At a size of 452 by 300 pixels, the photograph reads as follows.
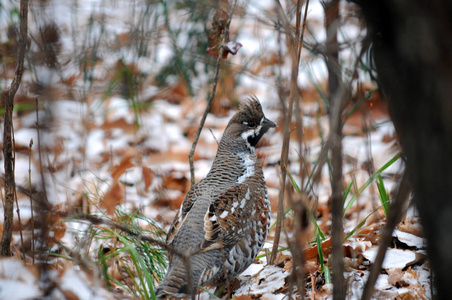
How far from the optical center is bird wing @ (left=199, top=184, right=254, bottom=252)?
11.0 feet

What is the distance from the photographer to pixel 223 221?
11.3 feet

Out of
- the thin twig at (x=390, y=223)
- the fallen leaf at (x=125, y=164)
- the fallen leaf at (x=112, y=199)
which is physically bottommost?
the thin twig at (x=390, y=223)

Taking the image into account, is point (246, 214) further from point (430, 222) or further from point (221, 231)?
point (430, 222)

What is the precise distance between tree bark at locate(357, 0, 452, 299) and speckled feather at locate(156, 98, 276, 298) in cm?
170

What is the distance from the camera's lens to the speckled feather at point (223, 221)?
327 cm

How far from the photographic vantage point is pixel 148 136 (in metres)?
6.57

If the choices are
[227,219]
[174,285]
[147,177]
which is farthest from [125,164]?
[174,285]

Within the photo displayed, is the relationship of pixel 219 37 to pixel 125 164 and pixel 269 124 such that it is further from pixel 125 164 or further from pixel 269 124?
pixel 125 164

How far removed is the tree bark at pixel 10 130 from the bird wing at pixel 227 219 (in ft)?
3.88

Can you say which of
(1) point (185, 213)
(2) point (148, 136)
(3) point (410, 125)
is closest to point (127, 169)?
(2) point (148, 136)

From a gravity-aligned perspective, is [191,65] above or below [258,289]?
above

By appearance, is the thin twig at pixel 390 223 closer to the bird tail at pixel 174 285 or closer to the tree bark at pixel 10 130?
the bird tail at pixel 174 285

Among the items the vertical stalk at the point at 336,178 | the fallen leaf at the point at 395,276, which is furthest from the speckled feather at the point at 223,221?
the vertical stalk at the point at 336,178

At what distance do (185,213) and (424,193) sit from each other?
7.20 feet
